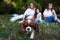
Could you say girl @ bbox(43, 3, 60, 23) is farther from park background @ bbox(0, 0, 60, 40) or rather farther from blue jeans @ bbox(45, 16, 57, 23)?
park background @ bbox(0, 0, 60, 40)

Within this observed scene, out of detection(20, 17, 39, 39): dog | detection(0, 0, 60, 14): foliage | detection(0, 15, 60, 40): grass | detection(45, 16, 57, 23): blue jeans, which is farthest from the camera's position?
detection(0, 0, 60, 14): foliage

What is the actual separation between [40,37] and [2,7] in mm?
2651

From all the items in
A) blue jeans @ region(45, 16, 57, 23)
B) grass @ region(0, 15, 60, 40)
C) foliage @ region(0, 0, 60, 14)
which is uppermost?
foliage @ region(0, 0, 60, 14)

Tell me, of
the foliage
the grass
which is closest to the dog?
the grass

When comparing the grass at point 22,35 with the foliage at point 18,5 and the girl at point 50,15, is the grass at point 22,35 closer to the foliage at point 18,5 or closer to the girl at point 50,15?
the girl at point 50,15

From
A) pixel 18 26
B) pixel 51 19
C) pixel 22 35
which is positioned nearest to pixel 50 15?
pixel 51 19

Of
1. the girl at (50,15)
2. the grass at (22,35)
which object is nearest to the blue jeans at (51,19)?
the girl at (50,15)

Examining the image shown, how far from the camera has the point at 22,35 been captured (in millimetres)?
6188

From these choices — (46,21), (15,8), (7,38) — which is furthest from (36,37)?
(15,8)

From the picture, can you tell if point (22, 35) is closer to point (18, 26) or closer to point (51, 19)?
point (18, 26)

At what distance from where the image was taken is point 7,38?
610 cm

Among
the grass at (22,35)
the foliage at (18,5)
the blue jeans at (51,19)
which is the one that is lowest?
the grass at (22,35)

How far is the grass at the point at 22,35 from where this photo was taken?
20.0 ft

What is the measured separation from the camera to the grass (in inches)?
241
